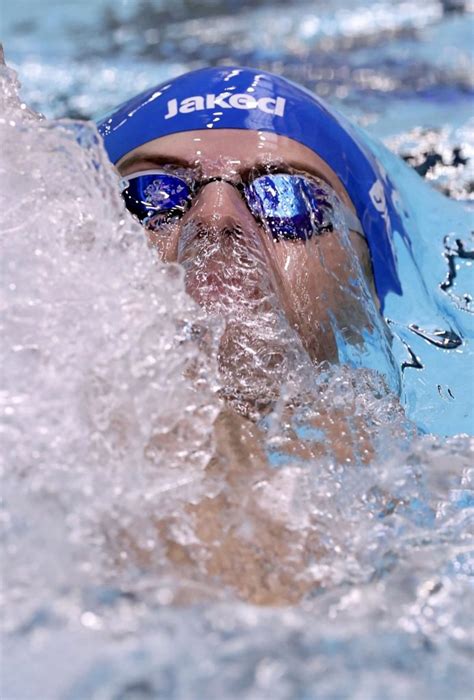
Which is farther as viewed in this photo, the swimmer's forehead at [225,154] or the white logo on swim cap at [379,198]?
the white logo on swim cap at [379,198]

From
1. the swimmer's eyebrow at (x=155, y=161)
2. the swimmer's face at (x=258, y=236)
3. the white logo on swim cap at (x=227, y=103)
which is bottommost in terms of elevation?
the swimmer's face at (x=258, y=236)

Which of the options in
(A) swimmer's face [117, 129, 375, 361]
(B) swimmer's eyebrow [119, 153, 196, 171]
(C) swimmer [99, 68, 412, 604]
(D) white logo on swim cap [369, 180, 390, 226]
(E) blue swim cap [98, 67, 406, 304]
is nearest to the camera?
(C) swimmer [99, 68, 412, 604]

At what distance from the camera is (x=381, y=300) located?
242cm

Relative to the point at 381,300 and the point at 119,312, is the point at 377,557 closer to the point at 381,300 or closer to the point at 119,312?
the point at 119,312

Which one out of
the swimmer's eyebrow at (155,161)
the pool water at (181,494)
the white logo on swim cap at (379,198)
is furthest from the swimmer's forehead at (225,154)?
the pool water at (181,494)

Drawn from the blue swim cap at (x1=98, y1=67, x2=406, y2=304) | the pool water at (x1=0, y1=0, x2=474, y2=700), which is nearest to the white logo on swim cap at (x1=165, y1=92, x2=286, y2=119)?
the blue swim cap at (x1=98, y1=67, x2=406, y2=304)

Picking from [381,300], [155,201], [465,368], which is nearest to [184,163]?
[155,201]

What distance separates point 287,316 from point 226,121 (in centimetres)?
57

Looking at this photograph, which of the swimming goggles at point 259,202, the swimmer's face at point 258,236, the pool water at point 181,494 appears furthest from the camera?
the swimming goggles at point 259,202

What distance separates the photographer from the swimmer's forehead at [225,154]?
80.7 inches

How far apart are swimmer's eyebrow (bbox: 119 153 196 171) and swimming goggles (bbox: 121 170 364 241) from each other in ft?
0.18

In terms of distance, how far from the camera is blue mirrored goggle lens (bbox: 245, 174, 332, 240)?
1.97m

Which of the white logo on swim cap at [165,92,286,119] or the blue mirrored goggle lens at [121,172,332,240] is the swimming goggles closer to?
the blue mirrored goggle lens at [121,172,332,240]

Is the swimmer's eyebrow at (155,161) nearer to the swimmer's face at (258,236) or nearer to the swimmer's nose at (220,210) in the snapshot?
the swimmer's face at (258,236)
